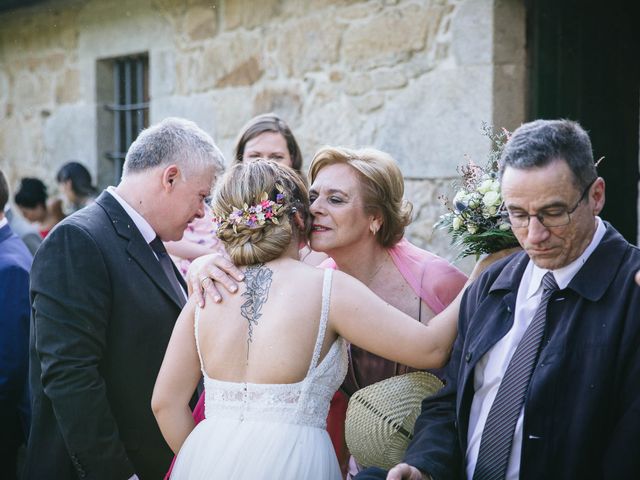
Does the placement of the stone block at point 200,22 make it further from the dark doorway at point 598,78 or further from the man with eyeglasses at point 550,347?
the man with eyeglasses at point 550,347

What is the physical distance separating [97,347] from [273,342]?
0.81 metres

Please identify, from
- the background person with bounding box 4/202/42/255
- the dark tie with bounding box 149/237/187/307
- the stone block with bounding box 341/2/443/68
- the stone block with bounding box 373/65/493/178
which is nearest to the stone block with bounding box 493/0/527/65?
the stone block with bounding box 373/65/493/178

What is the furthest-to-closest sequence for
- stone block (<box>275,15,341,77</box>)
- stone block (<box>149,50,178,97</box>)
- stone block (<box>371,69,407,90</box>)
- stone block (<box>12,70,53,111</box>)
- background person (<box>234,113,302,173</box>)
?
stone block (<box>12,70,53,111</box>) → stone block (<box>149,50,178,97</box>) → stone block (<box>275,15,341,77</box>) → stone block (<box>371,69,407,90</box>) → background person (<box>234,113,302,173</box>)

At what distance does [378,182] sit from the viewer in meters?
3.50

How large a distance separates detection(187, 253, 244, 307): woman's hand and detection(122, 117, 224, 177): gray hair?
0.69 metres

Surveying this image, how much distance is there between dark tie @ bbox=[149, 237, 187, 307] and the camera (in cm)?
363

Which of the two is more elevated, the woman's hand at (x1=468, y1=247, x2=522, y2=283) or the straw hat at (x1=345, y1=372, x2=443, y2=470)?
the woman's hand at (x1=468, y1=247, x2=522, y2=283)

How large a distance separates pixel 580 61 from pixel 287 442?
12.3 feet

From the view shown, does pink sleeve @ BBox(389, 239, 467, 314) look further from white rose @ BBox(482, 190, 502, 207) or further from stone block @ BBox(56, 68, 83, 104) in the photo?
stone block @ BBox(56, 68, 83, 104)

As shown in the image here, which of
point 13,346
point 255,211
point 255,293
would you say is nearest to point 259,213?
point 255,211

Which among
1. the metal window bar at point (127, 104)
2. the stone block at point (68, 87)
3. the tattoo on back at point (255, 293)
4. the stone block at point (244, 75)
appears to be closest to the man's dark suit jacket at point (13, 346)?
the tattoo on back at point (255, 293)

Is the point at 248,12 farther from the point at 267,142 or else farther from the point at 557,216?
the point at 557,216

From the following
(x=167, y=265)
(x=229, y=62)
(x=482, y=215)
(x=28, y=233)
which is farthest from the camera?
(x=28, y=233)

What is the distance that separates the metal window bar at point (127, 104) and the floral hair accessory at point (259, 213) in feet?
19.5
